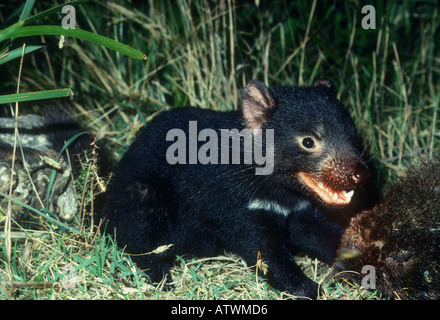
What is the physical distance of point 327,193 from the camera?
3.44m

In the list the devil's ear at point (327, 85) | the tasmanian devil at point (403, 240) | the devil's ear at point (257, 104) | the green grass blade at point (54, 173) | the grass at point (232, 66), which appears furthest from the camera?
the grass at point (232, 66)

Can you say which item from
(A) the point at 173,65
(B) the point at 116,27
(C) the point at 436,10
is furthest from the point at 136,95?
(C) the point at 436,10

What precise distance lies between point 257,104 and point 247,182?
23.8 inches

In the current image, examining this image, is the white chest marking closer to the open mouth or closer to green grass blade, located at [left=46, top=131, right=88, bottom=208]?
the open mouth

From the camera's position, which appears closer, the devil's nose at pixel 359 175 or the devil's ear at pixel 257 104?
the devil's nose at pixel 359 175

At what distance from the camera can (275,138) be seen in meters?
3.55

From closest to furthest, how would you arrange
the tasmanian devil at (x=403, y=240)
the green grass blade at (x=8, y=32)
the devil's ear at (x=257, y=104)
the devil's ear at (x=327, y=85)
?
the tasmanian devil at (x=403, y=240) < the green grass blade at (x=8, y=32) < the devil's ear at (x=257, y=104) < the devil's ear at (x=327, y=85)

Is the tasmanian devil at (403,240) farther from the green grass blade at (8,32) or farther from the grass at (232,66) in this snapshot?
the green grass blade at (8,32)

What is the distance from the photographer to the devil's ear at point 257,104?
11.8ft

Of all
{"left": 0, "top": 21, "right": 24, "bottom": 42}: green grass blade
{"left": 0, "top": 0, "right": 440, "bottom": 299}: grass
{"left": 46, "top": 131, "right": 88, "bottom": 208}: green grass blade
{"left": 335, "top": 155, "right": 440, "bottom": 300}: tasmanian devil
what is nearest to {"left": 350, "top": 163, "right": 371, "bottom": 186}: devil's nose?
{"left": 335, "top": 155, "right": 440, "bottom": 300}: tasmanian devil

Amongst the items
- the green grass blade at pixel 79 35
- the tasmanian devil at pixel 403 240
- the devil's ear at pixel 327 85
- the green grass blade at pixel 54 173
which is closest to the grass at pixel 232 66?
the green grass blade at pixel 54 173

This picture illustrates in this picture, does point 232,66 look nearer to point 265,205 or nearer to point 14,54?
point 265,205

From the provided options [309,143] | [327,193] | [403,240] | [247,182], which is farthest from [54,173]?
[403,240]

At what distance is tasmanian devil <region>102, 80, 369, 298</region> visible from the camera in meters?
3.45
